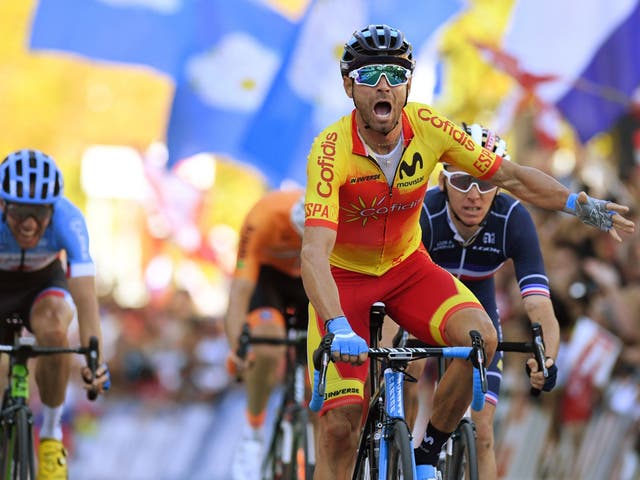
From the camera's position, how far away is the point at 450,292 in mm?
7980

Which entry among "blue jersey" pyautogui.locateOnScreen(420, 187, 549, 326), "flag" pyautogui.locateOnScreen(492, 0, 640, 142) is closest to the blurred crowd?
"flag" pyautogui.locateOnScreen(492, 0, 640, 142)

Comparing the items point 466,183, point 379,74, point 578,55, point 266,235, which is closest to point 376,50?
point 379,74

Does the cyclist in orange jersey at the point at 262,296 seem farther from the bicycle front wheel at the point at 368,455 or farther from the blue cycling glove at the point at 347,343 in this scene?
the blue cycling glove at the point at 347,343

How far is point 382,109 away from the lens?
25.7ft

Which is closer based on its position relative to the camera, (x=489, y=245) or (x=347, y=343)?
(x=347, y=343)

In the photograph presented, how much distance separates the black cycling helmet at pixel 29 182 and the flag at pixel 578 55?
28.5 ft

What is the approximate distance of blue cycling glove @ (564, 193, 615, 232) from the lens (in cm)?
789

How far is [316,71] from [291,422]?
8632 mm

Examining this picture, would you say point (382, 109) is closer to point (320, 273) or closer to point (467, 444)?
point (320, 273)

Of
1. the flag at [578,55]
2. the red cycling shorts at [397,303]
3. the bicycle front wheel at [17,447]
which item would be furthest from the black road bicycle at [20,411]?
the flag at [578,55]

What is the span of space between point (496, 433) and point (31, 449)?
7.15 metres

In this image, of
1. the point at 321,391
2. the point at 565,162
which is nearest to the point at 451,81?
the point at 565,162

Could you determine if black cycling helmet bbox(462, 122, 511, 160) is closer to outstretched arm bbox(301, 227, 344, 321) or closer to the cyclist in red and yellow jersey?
the cyclist in red and yellow jersey

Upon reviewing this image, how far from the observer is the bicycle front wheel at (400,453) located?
711 centimetres
